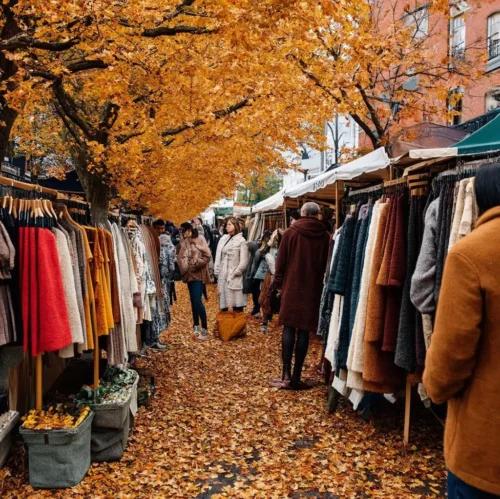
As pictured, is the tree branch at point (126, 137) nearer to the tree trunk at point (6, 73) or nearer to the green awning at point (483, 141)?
the tree trunk at point (6, 73)

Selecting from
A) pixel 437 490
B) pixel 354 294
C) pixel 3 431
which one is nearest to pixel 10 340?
pixel 3 431

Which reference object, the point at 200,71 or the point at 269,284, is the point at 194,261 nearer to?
the point at 269,284

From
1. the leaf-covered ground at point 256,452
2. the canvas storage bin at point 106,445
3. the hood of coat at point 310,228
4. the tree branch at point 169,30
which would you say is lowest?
the leaf-covered ground at point 256,452

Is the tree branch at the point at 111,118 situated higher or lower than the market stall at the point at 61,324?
higher

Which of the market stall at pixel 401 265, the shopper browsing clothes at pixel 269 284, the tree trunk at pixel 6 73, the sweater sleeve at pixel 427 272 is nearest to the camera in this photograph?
the sweater sleeve at pixel 427 272

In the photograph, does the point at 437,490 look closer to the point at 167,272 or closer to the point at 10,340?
the point at 10,340

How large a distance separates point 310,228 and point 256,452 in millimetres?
2861

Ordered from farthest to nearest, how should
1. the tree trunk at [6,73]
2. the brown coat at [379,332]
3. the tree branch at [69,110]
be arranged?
the tree branch at [69,110]
the tree trunk at [6,73]
the brown coat at [379,332]

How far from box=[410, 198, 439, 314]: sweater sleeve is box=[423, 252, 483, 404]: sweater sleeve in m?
1.59

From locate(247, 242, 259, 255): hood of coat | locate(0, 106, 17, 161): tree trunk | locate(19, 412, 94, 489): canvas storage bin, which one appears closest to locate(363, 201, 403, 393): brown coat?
locate(19, 412, 94, 489): canvas storage bin

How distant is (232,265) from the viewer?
1010 cm

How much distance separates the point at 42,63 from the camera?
757cm

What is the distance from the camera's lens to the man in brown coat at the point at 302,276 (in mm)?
6477

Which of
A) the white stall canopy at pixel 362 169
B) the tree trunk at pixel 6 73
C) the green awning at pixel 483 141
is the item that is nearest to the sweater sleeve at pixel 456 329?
the green awning at pixel 483 141
